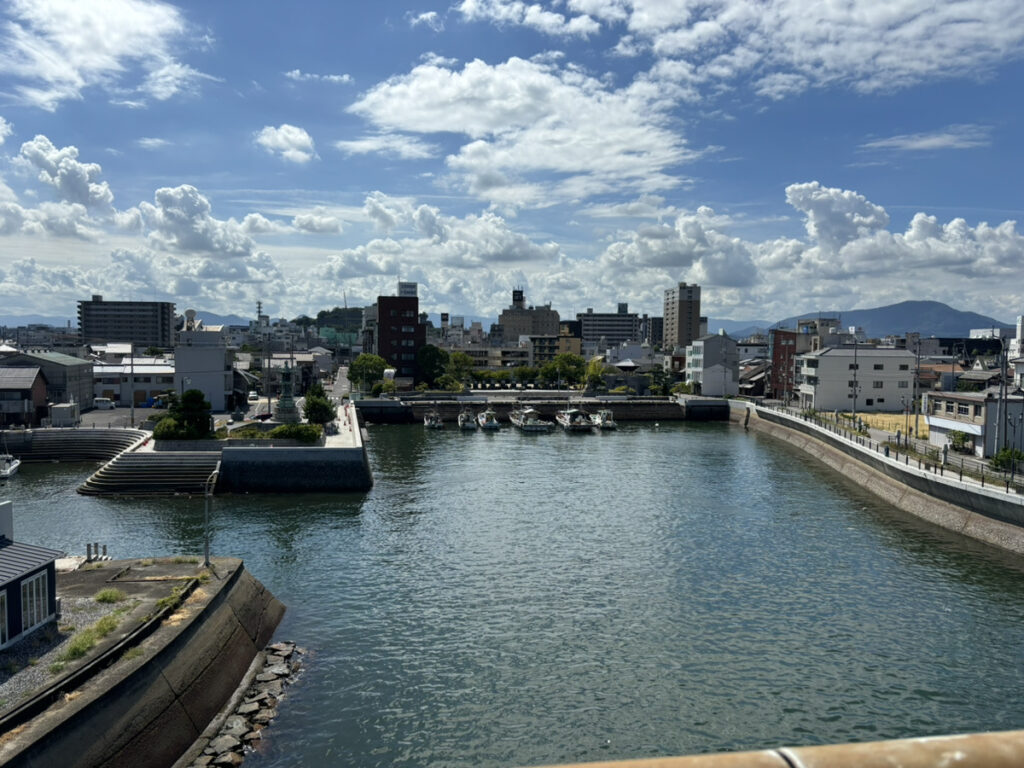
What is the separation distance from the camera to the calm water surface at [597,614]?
1950 cm

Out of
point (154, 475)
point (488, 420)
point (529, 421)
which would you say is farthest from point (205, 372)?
point (529, 421)

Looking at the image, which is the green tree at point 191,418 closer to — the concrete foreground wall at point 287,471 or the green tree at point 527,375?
the concrete foreground wall at point 287,471

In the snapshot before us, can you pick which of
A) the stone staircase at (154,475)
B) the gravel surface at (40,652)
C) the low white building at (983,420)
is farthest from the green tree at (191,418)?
the low white building at (983,420)

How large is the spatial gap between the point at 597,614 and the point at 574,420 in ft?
204

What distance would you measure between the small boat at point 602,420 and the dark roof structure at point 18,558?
2774 inches

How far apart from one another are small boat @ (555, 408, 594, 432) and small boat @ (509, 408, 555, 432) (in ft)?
5.13

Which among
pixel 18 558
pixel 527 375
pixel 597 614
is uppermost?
pixel 527 375

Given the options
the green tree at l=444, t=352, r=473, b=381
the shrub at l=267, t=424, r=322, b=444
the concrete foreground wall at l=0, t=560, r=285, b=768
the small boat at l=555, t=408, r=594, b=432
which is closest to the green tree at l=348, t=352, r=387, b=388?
the green tree at l=444, t=352, r=473, b=381

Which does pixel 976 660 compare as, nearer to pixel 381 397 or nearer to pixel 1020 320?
pixel 381 397

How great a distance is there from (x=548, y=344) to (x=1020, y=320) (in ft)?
282

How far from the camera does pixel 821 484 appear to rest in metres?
52.8

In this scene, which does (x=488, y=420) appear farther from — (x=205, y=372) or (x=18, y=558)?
(x=18, y=558)

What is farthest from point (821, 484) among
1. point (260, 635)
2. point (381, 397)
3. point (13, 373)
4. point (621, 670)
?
point (13, 373)

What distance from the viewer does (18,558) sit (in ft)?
63.0
